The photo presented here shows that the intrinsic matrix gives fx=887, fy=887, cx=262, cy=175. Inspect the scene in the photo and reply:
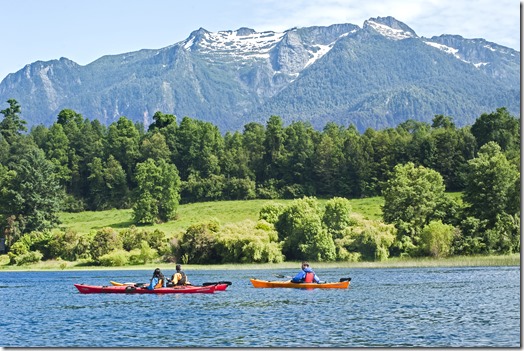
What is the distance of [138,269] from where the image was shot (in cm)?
8956

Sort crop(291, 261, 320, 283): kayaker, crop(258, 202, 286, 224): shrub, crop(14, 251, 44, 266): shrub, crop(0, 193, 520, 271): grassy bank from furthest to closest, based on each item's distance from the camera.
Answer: crop(14, 251, 44, 266): shrub < crop(258, 202, 286, 224): shrub < crop(0, 193, 520, 271): grassy bank < crop(291, 261, 320, 283): kayaker

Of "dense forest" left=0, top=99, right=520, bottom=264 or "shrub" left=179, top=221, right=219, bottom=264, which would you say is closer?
"dense forest" left=0, top=99, right=520, bottom=264

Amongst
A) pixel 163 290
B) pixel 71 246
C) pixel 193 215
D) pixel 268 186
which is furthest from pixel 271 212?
pixel 268 186

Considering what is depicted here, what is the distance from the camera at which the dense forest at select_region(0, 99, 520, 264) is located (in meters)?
87.4

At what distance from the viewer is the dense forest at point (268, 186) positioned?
87438 mm

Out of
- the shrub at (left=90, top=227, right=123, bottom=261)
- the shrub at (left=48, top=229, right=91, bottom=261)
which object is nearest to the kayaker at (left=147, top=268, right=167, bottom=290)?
the shrub at (left=90, top=227, right=123, bottom=261)

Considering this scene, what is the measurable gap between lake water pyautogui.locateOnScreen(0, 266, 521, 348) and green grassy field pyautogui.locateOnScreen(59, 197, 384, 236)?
55021 millimetres

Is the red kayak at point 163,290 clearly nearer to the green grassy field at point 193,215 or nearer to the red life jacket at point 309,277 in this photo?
the red life jacket at point 309,277

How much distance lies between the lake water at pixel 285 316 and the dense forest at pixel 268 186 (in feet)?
76.7

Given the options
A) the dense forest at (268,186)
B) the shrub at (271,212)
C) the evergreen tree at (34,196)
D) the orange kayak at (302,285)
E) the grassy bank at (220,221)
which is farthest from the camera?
the evergreen tree at (34,196)

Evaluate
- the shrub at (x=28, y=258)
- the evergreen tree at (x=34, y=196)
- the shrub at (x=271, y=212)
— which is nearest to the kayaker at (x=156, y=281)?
the shrub at (x=271, y=212)

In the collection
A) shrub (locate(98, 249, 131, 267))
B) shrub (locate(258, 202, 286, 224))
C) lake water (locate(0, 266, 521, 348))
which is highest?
shrub (locate(258, 202, 286, 224))

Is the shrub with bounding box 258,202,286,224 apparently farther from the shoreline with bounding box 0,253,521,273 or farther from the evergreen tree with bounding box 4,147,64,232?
the evergreen tree with bounding box 4,147,64,232

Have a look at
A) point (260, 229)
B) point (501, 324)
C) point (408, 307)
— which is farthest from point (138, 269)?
point (501, 324)
